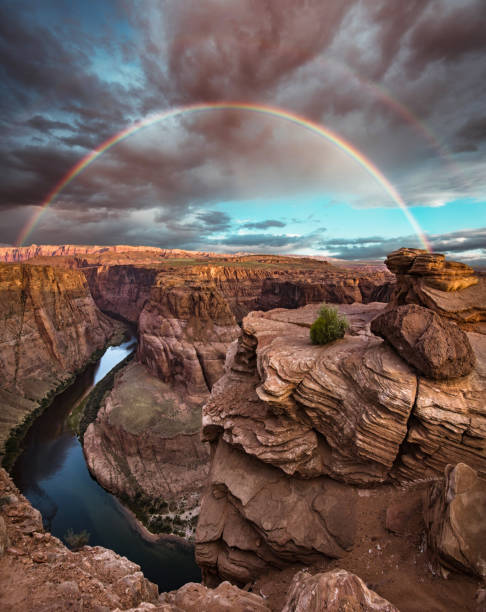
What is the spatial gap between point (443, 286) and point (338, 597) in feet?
58.4

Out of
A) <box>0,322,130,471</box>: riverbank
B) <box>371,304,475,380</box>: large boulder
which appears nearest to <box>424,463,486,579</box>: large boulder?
<box>371,304,475,380</box>: large boulder

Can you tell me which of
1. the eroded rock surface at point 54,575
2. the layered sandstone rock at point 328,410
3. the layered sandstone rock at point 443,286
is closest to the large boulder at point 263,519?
the layered sandstone rock at point 328,410

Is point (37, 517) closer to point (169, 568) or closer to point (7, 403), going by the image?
point (169, 568)

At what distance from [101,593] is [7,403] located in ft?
221

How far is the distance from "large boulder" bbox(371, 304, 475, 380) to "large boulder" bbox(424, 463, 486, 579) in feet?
12.6

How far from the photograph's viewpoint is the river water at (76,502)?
3209cm

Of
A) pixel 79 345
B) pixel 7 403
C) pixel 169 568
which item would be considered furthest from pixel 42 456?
pixel 79 345

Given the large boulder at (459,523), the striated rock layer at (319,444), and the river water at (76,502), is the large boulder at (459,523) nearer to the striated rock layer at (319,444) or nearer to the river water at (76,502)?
the striated rock layer at (319,444)

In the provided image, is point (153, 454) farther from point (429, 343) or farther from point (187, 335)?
point (429, 343)

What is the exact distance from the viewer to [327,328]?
17.4m

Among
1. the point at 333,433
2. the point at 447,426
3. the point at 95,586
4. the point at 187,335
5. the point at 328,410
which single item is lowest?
the point at 187,335

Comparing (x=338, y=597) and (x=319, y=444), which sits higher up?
(x=338, y=597)

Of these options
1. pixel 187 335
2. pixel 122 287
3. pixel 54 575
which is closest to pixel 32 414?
pixel 187 335

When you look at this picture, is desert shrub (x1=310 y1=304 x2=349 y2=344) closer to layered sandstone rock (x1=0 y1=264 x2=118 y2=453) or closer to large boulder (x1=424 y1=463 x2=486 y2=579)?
large boulder (x1=424 y1=463 x2=486 y2=579)
